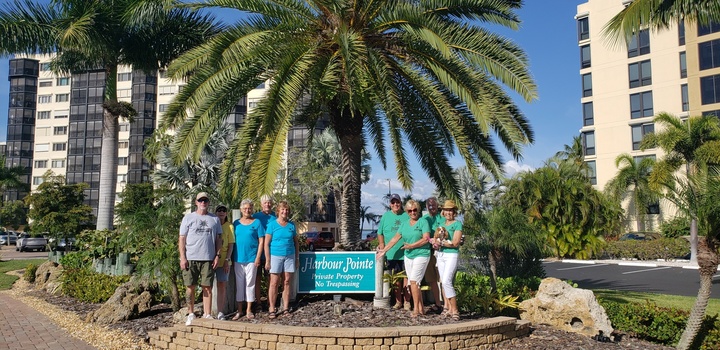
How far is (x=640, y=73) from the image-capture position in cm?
4022

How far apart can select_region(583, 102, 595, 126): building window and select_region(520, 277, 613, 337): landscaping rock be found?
38.0 m

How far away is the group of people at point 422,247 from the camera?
7.50 meters

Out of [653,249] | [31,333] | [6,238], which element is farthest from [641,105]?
[6,238]

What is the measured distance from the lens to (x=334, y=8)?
889cm

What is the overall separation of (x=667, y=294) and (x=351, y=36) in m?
11.3

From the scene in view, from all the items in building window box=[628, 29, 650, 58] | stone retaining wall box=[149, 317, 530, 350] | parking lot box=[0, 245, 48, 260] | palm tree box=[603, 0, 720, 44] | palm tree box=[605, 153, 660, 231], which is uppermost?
building window box=[628, 29, 650, 58]

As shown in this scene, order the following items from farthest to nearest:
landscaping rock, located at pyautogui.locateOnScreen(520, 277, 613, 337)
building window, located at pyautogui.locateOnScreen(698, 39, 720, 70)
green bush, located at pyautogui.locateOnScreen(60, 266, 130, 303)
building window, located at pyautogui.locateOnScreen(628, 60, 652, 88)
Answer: building window, located at pyautogui.locateOnScreen(628, 60, 652, 88)
building window, located at pyautogui.locateOnScreen(698, 39, 720, 70)
green bush, located at pyautogui.locateOnScreen(60, 266, 130, 303)
landscaping rock, located at pyautogui.locateOnScreen(520, 277, 613, 337)

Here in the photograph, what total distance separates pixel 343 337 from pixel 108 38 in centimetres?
1266

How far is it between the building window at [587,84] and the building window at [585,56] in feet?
2.52

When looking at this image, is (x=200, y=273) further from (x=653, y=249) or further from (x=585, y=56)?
(x=585, y=56)

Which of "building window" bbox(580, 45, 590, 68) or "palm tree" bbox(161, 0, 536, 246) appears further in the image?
"building window" bbox(580, 45, 590, 68)

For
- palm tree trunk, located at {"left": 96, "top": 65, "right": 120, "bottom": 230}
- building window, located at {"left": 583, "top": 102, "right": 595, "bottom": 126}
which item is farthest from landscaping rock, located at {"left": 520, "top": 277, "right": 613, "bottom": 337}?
building window, located at {"left": 583, "top": 102, "right": 595, "bottom": 126}

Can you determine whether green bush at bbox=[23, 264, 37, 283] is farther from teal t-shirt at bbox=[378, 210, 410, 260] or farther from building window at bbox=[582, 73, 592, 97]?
building window at bbox=[582, 73, 592, 97]

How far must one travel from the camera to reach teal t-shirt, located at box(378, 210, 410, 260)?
8109 mm
